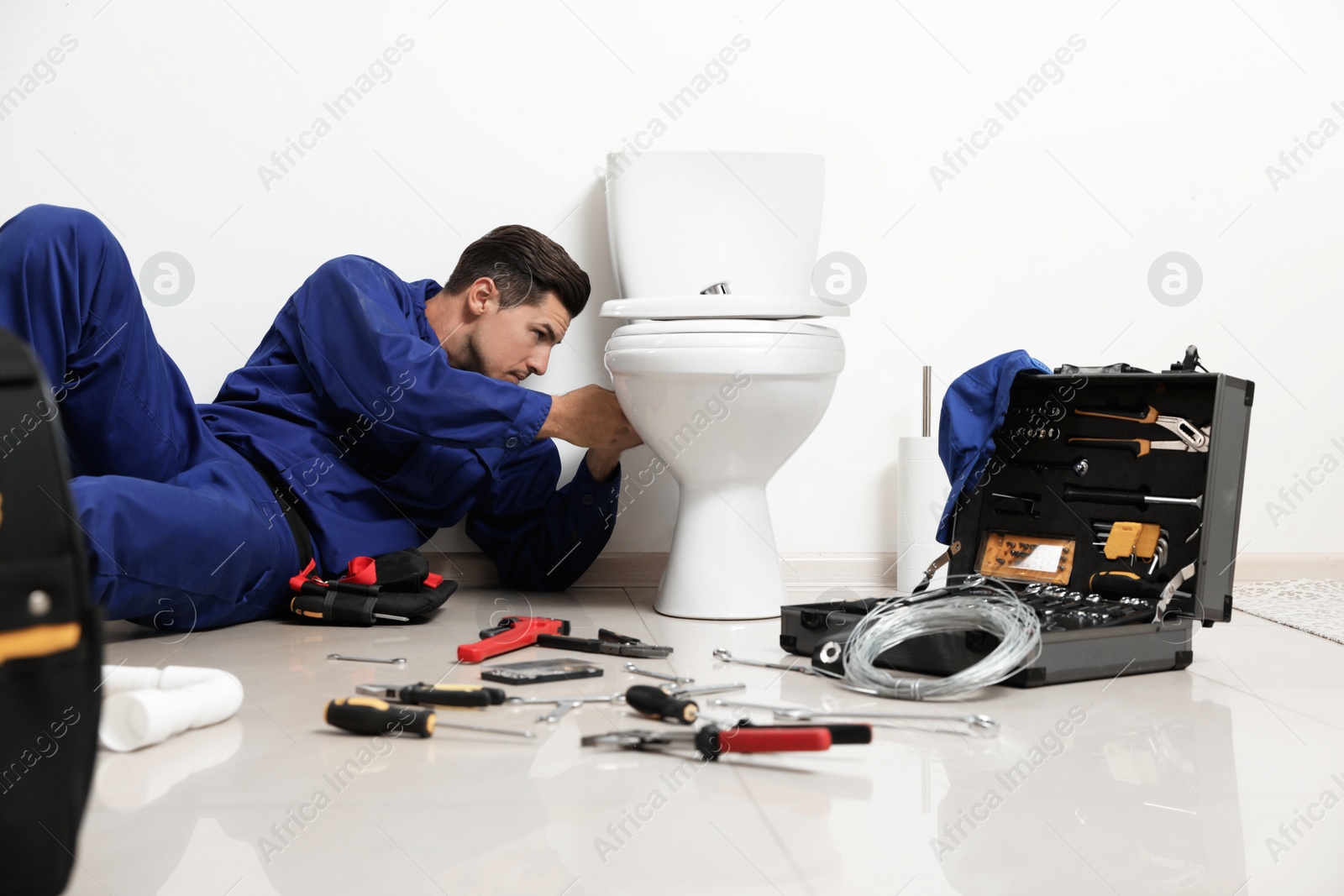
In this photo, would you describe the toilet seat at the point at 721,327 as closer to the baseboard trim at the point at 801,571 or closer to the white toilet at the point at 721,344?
the white toilet at the point at 721,344

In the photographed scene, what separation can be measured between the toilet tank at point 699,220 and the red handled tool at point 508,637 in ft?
2.41

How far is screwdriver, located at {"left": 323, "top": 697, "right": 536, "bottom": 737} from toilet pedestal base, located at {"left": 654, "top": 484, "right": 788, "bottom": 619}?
2.56 feet

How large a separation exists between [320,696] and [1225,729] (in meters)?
1.01

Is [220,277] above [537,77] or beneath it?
beneath

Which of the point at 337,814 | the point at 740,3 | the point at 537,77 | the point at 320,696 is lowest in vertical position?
the point at 320,696

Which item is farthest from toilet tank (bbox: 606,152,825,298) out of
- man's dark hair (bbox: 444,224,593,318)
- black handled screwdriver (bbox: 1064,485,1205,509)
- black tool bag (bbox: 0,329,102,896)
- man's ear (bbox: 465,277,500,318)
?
black tool bag (bbox: 0,329,102,896)

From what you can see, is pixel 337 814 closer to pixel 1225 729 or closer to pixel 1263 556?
pixel 1225 729

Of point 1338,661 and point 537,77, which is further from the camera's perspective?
point 537,77

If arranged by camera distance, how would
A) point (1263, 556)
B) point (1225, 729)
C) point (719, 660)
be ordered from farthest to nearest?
point (1263, 556), point (719, 660), point (1225, 729)

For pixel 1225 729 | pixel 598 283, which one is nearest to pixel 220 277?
pixel 598 283

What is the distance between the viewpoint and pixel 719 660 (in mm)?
1449

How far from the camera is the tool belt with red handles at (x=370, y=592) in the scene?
1.69m

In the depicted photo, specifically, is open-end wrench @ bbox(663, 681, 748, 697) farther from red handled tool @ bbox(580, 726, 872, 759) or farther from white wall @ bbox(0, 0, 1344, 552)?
white wall @ bbox(0, 0, 1344, 552)

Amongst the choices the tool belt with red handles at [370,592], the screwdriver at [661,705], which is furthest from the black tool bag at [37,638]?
the tool belt with red handles at [370,592]
